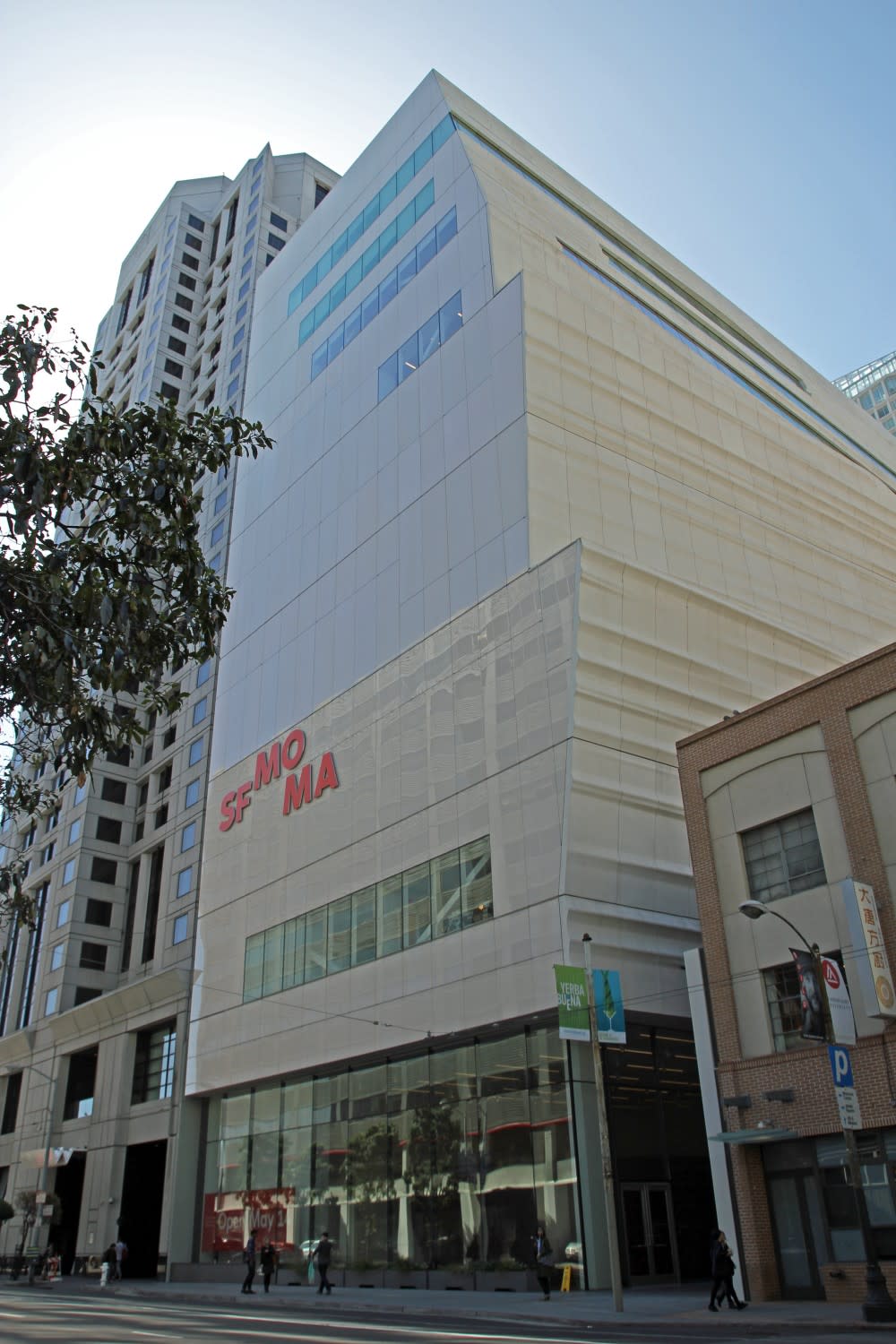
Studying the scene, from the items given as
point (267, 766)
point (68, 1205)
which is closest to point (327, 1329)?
point (267, 766)

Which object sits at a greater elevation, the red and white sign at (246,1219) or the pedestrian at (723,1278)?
the red and white sign at (246,1219)

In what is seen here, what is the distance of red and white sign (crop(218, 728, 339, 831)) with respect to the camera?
4569 cm

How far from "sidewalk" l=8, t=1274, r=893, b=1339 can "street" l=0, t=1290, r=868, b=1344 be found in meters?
0.17

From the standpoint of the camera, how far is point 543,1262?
27984 mm

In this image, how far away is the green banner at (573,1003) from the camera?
25.7 metres

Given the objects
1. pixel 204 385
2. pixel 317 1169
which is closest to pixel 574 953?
pixel 317 1169

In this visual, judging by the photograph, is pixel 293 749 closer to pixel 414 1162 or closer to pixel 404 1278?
pixel 414 1162

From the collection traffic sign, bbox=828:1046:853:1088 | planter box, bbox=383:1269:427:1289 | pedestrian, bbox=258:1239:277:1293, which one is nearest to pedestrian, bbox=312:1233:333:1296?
planter box, bbox=383:1269:427:1289

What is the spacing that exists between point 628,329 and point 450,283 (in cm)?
881

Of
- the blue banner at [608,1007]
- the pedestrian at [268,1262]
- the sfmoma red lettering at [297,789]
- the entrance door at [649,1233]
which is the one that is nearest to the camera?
the blue banner at [608,1007]

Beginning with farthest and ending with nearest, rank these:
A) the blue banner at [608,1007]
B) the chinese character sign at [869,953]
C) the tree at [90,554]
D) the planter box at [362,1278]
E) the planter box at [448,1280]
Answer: the planter box at [362,1278], the planter box at [448,1280], the blue banner at [608,1007], the chinese character sign at [869,953], the tree at [90,554]

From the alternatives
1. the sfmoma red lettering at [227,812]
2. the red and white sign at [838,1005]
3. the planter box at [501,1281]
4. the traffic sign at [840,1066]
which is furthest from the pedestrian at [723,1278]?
the sfmoma red lettering at [227,812]

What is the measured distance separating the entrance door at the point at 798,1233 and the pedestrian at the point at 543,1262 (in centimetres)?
627

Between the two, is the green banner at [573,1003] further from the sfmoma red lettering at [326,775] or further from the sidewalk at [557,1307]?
the sfmoma red lettering at [326,775]
